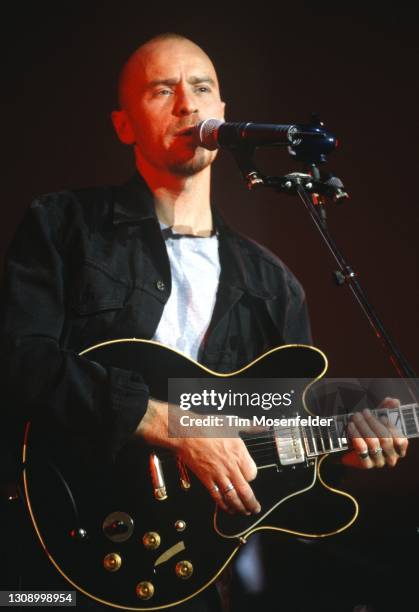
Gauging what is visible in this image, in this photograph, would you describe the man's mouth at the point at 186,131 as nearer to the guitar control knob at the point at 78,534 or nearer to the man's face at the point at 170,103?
the man's face at the point at 170,103

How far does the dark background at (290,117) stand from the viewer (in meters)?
1.83

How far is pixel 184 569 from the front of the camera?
4.48 feet

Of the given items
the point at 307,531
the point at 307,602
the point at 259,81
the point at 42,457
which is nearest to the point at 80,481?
the point at 42,457

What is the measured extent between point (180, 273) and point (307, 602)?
0.86m

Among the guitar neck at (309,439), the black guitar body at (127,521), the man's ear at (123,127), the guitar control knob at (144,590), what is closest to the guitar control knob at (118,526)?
the black guitar body at (127,521)

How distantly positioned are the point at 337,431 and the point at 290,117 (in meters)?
1.02

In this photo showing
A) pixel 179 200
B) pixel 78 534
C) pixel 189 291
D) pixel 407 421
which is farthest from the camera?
pixel 179 200

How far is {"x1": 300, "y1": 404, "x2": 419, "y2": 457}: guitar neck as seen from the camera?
147 cm

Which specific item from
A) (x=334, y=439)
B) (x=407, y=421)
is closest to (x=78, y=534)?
(x=334, y=439)

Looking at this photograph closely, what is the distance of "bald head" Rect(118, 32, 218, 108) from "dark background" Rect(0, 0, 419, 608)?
0.15 ft

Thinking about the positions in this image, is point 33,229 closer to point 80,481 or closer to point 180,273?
point 180,273

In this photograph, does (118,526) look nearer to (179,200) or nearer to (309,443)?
(309,443)

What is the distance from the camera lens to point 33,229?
155 cm

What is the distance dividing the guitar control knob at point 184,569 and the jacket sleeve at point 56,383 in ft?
0.88
